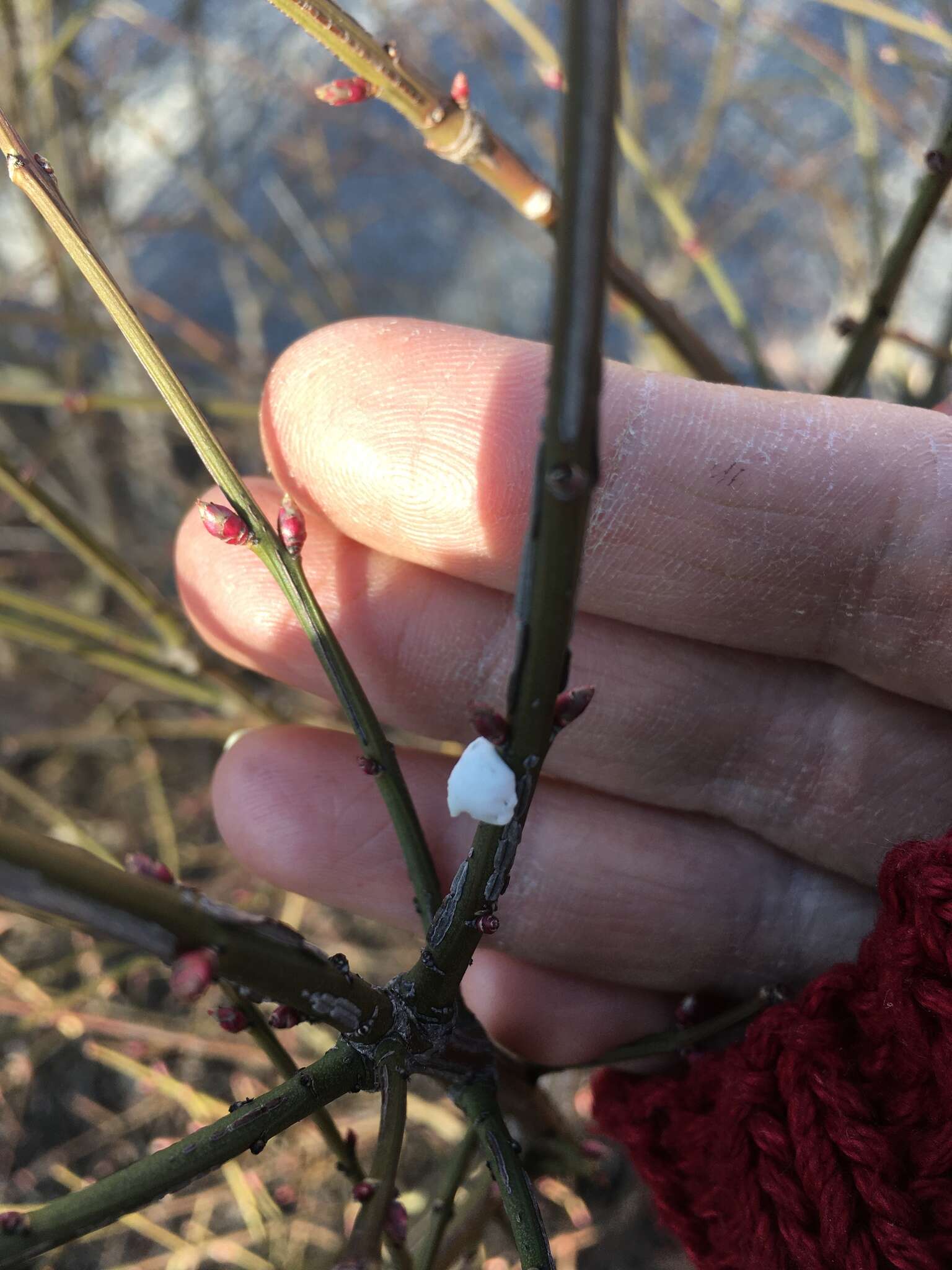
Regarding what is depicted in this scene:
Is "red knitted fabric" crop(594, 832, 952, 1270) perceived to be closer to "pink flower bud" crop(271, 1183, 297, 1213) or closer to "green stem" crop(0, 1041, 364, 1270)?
"green stem" crop(0, 1041, 364, 1270)

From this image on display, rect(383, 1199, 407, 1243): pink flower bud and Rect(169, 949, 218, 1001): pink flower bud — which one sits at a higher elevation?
Rect(169, 949, 218, 1001): pink flower bud

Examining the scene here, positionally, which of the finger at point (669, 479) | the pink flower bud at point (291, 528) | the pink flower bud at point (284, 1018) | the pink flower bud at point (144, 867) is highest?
the finger at point (669, 479)

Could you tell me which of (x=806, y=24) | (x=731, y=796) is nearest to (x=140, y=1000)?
(x=731, y=796)

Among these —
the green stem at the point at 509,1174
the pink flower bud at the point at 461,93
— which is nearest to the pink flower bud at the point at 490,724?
the green stem at the point at 509,1174

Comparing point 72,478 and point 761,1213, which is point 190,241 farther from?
point 761,1213

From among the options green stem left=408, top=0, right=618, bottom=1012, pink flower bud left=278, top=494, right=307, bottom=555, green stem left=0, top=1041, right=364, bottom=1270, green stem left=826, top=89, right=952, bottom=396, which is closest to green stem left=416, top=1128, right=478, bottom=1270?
green stem left=0, top=1041, right=364, bottom=1270

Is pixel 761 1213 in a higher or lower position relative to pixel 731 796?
lower

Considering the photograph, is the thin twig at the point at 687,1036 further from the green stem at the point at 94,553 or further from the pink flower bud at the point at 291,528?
the green stem at the point at 94,553
